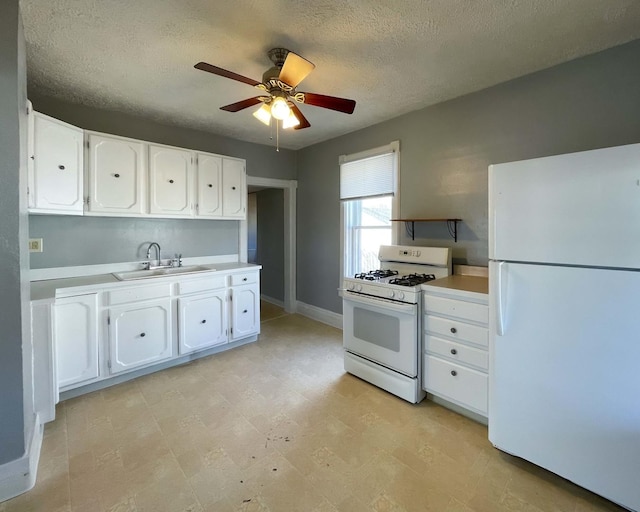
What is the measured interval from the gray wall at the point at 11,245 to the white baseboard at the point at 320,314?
315 centimetres

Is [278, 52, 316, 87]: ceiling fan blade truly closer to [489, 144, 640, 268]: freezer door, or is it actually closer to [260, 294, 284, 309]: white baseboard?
[489, 144, 640, 268]: freezer door

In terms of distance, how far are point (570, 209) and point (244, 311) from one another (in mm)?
3038

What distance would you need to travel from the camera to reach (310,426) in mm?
2098

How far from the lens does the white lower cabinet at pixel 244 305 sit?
339 cm

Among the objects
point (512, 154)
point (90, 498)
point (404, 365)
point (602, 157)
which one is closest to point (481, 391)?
point (404, 365)

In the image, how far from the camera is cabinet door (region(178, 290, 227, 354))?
299 cm

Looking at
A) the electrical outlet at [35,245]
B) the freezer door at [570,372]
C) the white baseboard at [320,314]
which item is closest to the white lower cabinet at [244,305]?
the white baseboard at [320,314]

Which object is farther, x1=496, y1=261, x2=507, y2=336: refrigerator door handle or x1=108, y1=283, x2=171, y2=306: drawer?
x1=108, y1=283, x2=171, y2=306: drawer

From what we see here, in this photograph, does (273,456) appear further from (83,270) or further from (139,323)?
(83,270)

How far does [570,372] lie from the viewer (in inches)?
60.5

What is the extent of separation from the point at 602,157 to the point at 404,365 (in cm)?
178

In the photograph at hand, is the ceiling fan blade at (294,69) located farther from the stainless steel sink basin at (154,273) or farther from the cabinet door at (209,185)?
the stainless steel sink basin at (154,273)

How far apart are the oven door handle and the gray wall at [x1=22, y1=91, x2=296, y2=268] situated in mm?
2022

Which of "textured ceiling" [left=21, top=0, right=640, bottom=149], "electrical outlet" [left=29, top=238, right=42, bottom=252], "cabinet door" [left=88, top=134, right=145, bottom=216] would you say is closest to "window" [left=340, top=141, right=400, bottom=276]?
"textured ceiling" [left=21, top=0, right=640, bottom=149]
